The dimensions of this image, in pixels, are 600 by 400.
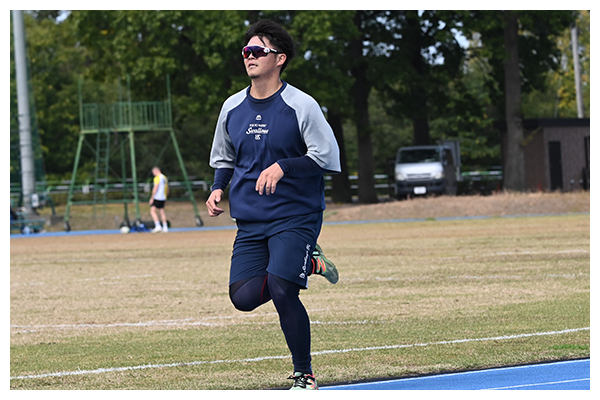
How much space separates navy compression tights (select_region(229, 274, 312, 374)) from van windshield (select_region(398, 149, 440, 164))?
35425 millimetres

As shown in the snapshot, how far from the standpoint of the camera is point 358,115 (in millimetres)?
43562

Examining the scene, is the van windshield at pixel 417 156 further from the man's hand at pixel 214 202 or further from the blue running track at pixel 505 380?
the man's hand at pixel 214 202

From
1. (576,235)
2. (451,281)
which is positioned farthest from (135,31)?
(451,281)

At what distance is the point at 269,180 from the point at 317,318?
169 inches

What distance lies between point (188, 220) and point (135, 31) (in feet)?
26.2

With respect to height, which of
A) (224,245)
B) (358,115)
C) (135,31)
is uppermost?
(135,31)

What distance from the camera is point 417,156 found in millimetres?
41344

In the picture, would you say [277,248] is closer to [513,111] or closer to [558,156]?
[513,111]

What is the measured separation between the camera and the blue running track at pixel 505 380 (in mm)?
5812

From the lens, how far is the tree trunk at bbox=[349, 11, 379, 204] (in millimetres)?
43500

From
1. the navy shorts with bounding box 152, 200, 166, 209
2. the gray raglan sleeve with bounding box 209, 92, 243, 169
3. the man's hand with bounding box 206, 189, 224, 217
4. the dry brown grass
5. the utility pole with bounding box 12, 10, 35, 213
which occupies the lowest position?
the dry brown grass

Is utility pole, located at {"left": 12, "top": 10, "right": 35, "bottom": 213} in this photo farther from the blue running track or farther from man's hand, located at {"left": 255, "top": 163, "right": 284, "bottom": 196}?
man's hand, located at {"left": 255, "top": 163, "right": 284, "bottom": 196}

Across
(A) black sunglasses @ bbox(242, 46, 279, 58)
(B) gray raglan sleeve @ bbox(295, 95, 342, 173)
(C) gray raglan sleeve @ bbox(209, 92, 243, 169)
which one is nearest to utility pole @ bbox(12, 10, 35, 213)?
(C) gray raglan sleeve @ bbox(209, 92, 243, 169)
